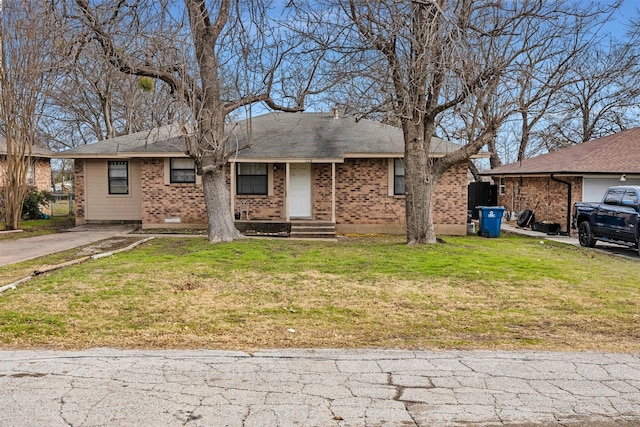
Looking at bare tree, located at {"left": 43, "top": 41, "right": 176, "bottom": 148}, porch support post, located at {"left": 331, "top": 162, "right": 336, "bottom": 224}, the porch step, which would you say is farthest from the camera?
bare tree, located at {"left": 43, "top": 41, "right": 176, "bottom": 148}

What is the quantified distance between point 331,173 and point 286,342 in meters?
13.0

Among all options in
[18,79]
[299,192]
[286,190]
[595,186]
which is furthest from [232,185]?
[595,186]

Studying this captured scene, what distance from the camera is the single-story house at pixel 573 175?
19.0 metres

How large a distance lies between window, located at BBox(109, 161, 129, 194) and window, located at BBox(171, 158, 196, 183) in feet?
8.01

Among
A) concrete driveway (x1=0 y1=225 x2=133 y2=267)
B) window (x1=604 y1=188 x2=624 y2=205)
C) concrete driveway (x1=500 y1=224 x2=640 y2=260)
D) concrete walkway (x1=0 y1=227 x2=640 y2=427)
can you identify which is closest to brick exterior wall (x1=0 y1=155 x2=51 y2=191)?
concrete driveway (x1=0 y1=225 x2=133 y2=267)

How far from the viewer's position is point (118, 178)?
798 inches

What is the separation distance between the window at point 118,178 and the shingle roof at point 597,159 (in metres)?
15.5

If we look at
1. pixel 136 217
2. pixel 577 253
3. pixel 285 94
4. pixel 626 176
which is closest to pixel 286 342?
pixel 285 94

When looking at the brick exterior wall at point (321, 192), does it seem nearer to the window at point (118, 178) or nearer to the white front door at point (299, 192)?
the white front door at point (299, 192)

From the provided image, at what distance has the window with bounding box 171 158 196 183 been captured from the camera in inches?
742

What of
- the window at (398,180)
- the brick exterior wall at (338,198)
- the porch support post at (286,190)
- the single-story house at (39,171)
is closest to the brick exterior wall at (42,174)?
the single-story house at (39,171)

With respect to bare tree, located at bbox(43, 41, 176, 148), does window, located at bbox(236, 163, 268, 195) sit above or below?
below

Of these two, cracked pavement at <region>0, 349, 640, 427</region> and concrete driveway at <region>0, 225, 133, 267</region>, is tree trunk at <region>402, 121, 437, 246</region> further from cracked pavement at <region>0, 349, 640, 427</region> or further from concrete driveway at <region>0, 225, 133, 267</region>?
concrete driveway at <region>0, 225, 133, 267</region>

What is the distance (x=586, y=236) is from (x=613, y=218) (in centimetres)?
134
